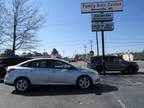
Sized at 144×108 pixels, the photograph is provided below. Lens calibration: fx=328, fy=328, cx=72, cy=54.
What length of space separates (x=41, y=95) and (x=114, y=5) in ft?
52.4

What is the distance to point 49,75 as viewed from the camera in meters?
15.6

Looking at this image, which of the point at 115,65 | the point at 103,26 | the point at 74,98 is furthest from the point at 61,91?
the point at 115,65

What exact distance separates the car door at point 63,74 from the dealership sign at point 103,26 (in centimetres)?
1251

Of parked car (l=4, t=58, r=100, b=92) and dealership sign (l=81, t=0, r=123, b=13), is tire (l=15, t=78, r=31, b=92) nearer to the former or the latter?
parked car (l=4, t=58, r=100, b=92)

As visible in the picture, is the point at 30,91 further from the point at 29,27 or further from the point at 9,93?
the point at 29,27

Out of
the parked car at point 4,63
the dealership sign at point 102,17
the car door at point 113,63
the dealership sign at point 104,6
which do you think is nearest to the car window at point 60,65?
the parked car at point 4,63

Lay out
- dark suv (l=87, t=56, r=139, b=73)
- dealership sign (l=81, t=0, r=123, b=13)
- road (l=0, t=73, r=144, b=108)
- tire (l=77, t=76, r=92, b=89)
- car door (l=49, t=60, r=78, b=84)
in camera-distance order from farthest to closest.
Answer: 1. dark suv (l=87, t=56, r=139, b=73)
2. dealership sign (l=81, t=0, r=123, b=13)
3. tire (l=77, t=76, r=92, b=89)
4. car door (l=49, t=60, r=78, b=84)
5. road (l=0, t=73, r=144, b=108)

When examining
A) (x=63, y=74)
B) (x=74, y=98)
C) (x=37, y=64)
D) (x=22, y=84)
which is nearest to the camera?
(x=74, y=98)

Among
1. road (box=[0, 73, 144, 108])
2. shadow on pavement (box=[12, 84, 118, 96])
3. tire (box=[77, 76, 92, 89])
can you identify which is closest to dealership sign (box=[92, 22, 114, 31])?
shadow on pavement (box=[12, 84, 118, 96])

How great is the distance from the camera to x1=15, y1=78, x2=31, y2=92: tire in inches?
613

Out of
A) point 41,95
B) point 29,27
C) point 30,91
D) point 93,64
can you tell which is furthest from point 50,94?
point 29,27

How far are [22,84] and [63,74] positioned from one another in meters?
2.02

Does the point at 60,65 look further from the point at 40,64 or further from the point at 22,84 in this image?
the point at 22,84

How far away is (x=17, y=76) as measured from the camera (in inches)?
613
